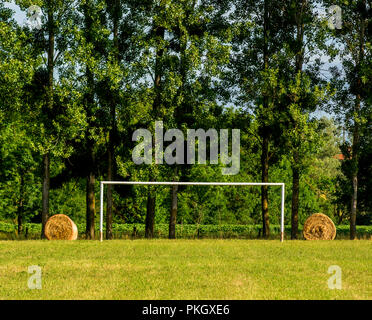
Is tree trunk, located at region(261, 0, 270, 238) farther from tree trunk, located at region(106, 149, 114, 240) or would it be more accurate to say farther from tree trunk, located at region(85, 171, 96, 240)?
tree trunk, located at region(85, 171, 96, 240)

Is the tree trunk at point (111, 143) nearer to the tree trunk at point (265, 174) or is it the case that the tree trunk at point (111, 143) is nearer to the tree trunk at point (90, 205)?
the tree trunk at point (90, 205)

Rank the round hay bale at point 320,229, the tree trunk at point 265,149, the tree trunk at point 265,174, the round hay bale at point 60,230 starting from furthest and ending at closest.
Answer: the tree trunk at point 265,174 → the tree trunk at point 265,149 → the round hay bale at point 320,229 → the round hay bale at point 60,230

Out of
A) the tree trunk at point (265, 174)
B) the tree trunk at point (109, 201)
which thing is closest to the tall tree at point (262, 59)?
the tree trunk at point (265, 174)

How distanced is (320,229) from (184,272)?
51.9 ft

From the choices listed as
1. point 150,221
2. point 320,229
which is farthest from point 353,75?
point 150,221

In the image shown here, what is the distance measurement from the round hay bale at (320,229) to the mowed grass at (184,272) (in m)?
5.90

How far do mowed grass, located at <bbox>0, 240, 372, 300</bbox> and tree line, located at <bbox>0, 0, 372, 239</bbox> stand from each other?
1021 cm

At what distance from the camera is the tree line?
31.8m

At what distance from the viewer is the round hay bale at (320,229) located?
29.9 meters

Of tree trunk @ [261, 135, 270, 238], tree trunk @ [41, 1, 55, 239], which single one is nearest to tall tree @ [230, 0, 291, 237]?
tree trunk @ [261, 135, 270, 238]

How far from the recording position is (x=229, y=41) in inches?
1350

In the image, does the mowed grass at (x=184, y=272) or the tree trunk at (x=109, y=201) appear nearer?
the mowed grass at (x=184, y=272)
